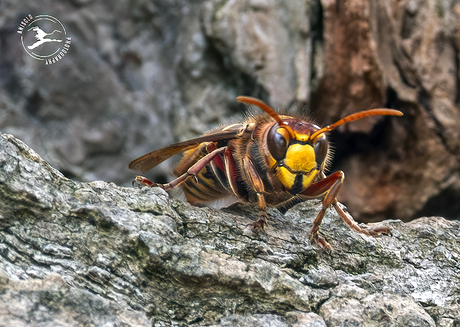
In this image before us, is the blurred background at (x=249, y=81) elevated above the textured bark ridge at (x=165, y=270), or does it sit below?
above

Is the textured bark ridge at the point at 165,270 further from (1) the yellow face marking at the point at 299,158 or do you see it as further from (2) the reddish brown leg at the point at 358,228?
(1) the yellow face marking at the point at 299,158

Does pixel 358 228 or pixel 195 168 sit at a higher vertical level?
pixel 195 168

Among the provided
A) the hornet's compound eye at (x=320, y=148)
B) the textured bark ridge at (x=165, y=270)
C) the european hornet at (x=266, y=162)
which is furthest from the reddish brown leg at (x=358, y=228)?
the hornet's compound eye at (x=320, y=148)

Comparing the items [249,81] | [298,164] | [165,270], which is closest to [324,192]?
[298,164]

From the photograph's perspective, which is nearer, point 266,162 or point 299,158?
point 299,158

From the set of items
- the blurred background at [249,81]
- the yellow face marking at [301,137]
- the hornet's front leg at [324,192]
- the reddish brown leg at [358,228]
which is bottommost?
the reddish brown leg at [358,228]

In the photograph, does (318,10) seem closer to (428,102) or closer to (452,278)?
(428,102)

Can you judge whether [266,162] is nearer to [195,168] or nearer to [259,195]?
[259,195]
